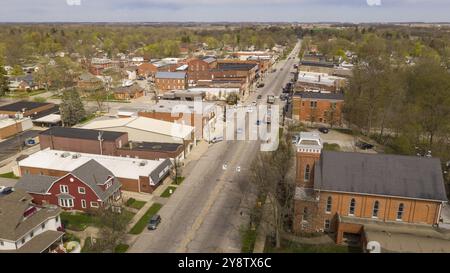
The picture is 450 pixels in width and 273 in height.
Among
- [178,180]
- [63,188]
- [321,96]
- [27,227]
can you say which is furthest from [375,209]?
[321,96]

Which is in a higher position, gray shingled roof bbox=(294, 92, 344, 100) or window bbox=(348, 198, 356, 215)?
gray shingled roof bbox=(294, 92, 344, 100)

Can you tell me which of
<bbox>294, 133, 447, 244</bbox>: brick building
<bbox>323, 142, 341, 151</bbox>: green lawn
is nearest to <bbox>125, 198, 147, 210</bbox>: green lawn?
<bbox>294, 133, 447, 244</bbox>: brick building

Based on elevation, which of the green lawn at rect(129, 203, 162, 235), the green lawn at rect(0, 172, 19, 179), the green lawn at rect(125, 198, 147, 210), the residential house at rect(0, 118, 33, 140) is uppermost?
the residential house at rect(0, 118, 33, 140)

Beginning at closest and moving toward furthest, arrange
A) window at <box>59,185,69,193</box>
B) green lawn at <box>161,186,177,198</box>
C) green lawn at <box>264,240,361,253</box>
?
green lawn at <box>264,240,361,253</box>, window at <box>59,185,69,193</box>, green lawn at <box>161,186,177,198</box>

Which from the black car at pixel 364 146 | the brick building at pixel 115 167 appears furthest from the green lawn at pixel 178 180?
the black car at pixel 364 146

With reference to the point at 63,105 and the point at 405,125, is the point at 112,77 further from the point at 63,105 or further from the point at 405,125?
the point at 405,125

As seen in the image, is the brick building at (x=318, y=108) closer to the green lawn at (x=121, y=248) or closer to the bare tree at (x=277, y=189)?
the bare tree at (x=277, y=189)

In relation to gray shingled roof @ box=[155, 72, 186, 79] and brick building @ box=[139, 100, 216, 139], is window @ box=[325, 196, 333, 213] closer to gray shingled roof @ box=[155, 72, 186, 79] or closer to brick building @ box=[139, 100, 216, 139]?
brick building @ box=[139, 100, 216, 139]
